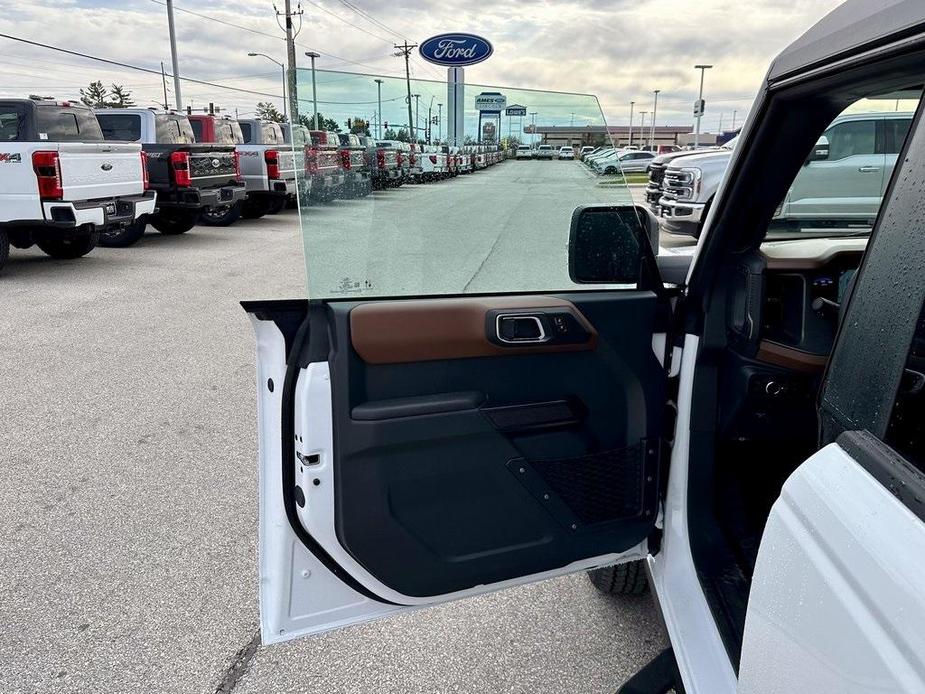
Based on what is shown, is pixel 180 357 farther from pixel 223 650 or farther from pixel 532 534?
pixel 532 534

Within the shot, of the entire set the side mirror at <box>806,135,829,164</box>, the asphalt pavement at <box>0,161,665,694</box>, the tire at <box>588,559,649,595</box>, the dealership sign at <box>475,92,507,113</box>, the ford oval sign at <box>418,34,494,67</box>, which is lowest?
the asphalt pavement at <box>0,161,665,694</box>

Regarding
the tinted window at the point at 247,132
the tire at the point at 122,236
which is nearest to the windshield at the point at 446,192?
the tire at the point at 122,236

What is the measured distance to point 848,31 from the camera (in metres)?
1.28

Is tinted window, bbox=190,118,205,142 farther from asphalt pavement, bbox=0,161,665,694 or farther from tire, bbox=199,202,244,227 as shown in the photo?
asphalt pavement, bbox=0,161,665,694

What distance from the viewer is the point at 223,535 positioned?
3.16 metres

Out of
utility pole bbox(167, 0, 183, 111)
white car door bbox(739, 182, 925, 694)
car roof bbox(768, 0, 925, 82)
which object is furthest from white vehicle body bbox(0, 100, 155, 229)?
utility pole bbox(167, 0, 183, 111)

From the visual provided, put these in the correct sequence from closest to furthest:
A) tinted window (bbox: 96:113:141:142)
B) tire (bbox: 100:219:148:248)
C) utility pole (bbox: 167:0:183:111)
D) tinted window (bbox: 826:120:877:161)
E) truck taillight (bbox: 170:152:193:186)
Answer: tinted window (bbox: 826:120:877:161)
truck taillight (bbox: 170:152:193:186)
tire (bbox: 100:219:148:248)
tinted window (bbox: 96:113:141:142)
utility pole (bbox: 167:0:183:111)

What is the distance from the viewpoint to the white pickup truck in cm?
823

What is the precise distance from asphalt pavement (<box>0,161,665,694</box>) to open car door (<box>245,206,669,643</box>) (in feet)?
0.56

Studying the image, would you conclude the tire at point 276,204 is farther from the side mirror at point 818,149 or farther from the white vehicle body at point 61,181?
the side mirror at point 818,149

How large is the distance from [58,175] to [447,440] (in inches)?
326

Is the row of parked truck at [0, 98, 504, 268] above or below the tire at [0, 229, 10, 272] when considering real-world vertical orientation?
above

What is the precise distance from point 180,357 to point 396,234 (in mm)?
4440

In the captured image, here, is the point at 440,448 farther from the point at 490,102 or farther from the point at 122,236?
the point at 122,236
